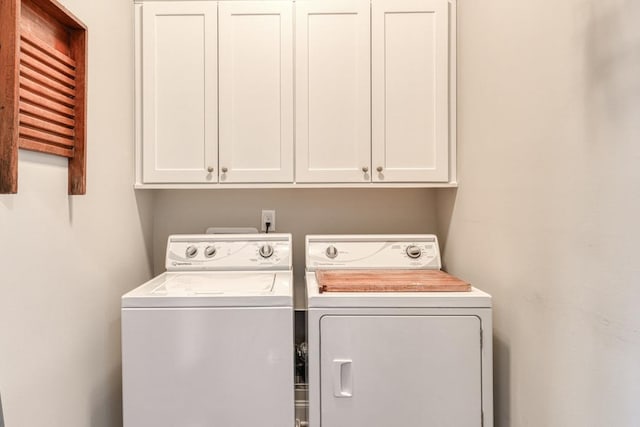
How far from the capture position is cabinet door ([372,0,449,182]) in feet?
5.86

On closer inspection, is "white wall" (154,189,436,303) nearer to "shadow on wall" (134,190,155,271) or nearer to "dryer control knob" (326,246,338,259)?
"shadow on wall" (134,190,155,271)

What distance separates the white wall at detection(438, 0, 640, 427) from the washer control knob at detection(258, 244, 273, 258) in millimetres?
1005

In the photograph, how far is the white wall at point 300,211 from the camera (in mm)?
2135

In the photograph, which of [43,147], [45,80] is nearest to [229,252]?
[43,147]

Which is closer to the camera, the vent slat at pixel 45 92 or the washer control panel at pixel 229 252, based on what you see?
the vent slat at pixel 45 92

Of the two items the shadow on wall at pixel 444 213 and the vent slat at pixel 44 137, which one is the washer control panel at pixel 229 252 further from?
the shadow on wall at pixel 444 213

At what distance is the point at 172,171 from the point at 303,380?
1204mm

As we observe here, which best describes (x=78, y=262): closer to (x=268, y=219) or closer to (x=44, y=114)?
(x=44, y=114)

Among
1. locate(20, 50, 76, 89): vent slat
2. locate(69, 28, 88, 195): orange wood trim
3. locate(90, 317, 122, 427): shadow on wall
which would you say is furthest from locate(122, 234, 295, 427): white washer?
locate(20, 50, 76, 89): vent slat

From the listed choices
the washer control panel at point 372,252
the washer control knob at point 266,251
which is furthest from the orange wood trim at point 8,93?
Answer: the washer control panel at point 372,252

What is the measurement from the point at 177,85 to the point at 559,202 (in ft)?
5.64

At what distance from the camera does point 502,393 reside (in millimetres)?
1412

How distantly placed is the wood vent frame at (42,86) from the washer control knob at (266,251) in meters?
0.85

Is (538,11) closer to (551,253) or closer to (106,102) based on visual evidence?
(551,253)
